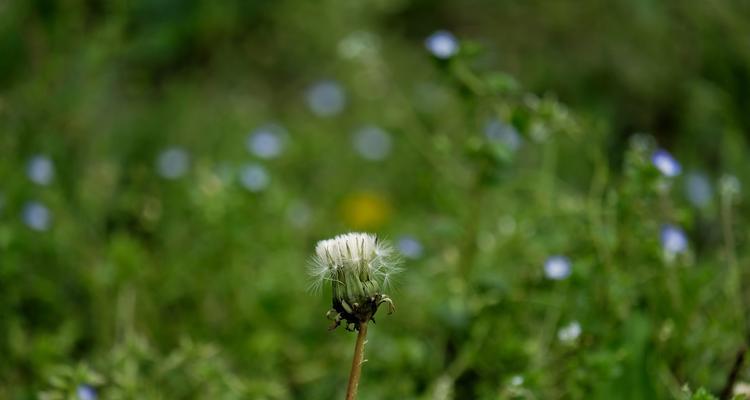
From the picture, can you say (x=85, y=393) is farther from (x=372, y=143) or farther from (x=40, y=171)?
(x=372, y=143)

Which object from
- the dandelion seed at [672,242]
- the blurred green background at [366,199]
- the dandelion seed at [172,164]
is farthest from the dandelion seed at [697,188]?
the dandelion seed at [172,164]

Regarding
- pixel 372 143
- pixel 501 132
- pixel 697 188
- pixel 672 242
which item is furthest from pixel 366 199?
pixel 672 242

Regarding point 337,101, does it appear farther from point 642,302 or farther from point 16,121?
point 642,302

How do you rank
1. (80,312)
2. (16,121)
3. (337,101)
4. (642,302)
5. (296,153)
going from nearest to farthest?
(642,302)
(80,312)
(16,121)
(296,153)
(337,101)

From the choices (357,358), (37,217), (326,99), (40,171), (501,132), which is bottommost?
(357,358)

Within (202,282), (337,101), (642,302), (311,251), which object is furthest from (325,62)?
(642,302)

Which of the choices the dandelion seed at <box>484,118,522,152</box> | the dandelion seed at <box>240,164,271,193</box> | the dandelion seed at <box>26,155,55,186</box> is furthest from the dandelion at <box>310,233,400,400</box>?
the dandelion seed at <box>26,155,55,186</box>
